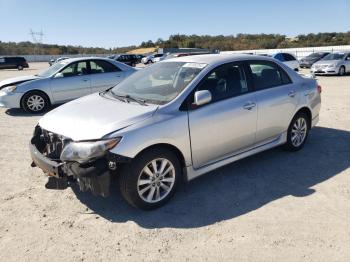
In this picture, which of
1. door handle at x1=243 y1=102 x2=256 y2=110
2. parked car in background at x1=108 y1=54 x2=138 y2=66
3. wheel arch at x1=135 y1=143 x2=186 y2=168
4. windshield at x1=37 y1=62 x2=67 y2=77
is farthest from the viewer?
parked car in background at x1=108 y1=54 x2=138 y2=66

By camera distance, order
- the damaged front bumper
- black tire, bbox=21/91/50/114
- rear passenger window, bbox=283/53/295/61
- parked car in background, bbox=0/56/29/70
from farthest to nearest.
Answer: parked car in background, bbox=0/56/29/70 → rear passenger window, bbox=283/53/295/61 → black tire, bbox=21/91/50/114 → the damaged front bumper

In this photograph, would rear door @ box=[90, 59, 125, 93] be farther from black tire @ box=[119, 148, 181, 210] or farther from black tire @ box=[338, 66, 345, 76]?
black tire @ box=[338, 66, 345, 76]

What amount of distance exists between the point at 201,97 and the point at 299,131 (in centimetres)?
251

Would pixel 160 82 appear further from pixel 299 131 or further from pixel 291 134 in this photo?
pixel 299 131

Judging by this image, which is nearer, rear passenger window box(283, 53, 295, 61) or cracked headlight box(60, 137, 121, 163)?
cracked headlight box(60, 137, 121, 163)

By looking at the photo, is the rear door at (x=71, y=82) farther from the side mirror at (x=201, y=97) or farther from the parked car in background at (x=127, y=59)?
the parked car in background at (x=127, y=59)

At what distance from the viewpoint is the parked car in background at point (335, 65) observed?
2050 centimetres

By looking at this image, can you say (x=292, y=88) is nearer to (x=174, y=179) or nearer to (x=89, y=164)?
(x=174, y=179)

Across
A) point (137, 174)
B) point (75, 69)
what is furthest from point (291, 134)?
point (75, 69)

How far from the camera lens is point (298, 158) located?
563 cm

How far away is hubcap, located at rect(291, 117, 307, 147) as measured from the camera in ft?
18.9

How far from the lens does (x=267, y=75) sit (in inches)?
209

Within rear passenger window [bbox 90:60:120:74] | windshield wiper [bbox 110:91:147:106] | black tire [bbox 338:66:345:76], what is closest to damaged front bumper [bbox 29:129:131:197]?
windshield wiper [bbox 110:91:147:106]

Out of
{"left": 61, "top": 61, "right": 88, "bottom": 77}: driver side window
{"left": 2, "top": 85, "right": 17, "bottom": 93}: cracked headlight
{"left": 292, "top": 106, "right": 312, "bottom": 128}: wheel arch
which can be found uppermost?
{"left": 61, "top": 61, "right": 88, "bottom": 77}: driver side window
